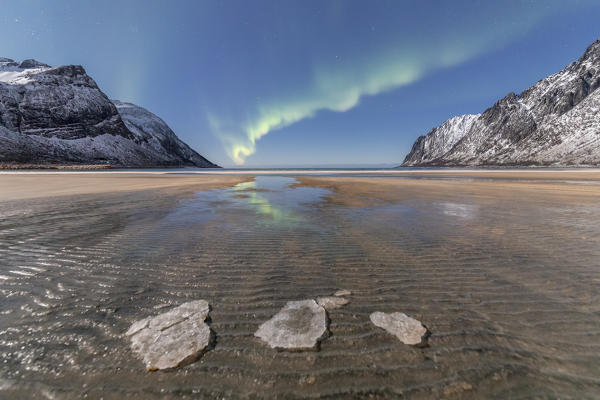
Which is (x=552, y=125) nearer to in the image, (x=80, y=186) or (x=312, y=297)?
(x=312, y=297)

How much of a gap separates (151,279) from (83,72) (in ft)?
766

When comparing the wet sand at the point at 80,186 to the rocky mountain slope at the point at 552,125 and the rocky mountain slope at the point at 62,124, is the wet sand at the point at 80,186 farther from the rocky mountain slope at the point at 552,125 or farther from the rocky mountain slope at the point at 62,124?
the rocky mountain slope at the point at 552,125

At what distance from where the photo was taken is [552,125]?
145 meters

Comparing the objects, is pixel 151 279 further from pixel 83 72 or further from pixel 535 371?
pixel 83 72

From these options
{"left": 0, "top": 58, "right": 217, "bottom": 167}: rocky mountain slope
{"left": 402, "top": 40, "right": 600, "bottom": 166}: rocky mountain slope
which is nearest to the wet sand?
{"left": 0, "top": 58, "right": 217, "bottom": 167}: rocky mountain slope

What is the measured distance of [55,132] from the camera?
390 feet

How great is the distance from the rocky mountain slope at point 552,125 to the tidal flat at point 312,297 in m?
159

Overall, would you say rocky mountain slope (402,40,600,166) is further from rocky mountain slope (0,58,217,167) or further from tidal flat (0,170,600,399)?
rocky mountain slope (0,58,217,167)

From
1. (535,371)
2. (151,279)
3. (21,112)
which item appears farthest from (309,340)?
(21,112)

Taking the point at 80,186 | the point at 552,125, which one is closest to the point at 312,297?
the point at 80,186

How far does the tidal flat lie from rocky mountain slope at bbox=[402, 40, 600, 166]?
159 metres

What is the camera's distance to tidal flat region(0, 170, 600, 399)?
2.13 meters

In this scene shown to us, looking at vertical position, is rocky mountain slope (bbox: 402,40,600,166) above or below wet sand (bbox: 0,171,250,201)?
above

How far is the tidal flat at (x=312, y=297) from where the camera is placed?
2.13 m
